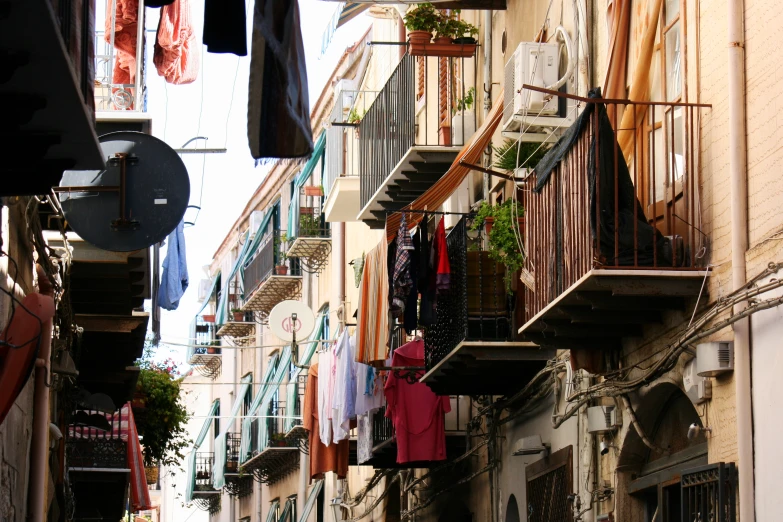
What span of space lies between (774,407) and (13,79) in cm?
479

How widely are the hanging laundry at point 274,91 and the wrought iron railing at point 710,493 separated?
3827mm

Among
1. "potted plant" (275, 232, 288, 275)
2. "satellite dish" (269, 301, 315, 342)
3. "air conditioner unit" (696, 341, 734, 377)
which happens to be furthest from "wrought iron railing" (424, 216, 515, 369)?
"potted plant" (275, 232, 288, 275)

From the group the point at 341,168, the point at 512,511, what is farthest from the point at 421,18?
the point at 341,168

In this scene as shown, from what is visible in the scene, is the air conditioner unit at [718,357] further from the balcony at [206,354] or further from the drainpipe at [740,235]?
the balcony at [206,354]

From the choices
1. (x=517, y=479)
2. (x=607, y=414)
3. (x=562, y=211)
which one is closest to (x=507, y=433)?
(x=517, y=479)

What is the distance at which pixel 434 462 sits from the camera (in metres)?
18.3

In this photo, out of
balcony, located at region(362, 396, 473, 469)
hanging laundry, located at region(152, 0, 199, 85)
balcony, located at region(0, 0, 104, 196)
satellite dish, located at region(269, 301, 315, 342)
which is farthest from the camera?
satellite dish, located at region(269, 301, 315, 342)

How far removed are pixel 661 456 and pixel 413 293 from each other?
4.39m

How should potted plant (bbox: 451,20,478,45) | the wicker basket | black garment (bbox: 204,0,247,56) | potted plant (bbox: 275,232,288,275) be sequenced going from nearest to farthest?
black garment (bbox: 204,0,247,56) < potted plant (bbox: 451,20,478,45) < the wicker basket < potted plant (bbox: 275,232,288,275)

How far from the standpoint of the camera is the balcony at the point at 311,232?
28.1m

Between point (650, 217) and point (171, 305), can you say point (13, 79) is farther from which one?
point (171, 305)

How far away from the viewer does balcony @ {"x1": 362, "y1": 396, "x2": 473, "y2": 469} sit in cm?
1791

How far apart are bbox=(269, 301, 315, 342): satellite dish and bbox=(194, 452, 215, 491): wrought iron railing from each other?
49.2 ft

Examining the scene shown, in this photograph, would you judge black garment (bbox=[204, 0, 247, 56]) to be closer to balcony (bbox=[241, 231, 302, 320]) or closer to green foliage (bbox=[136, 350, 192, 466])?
green foliage (bbox=[136, 350, 192, 466])
